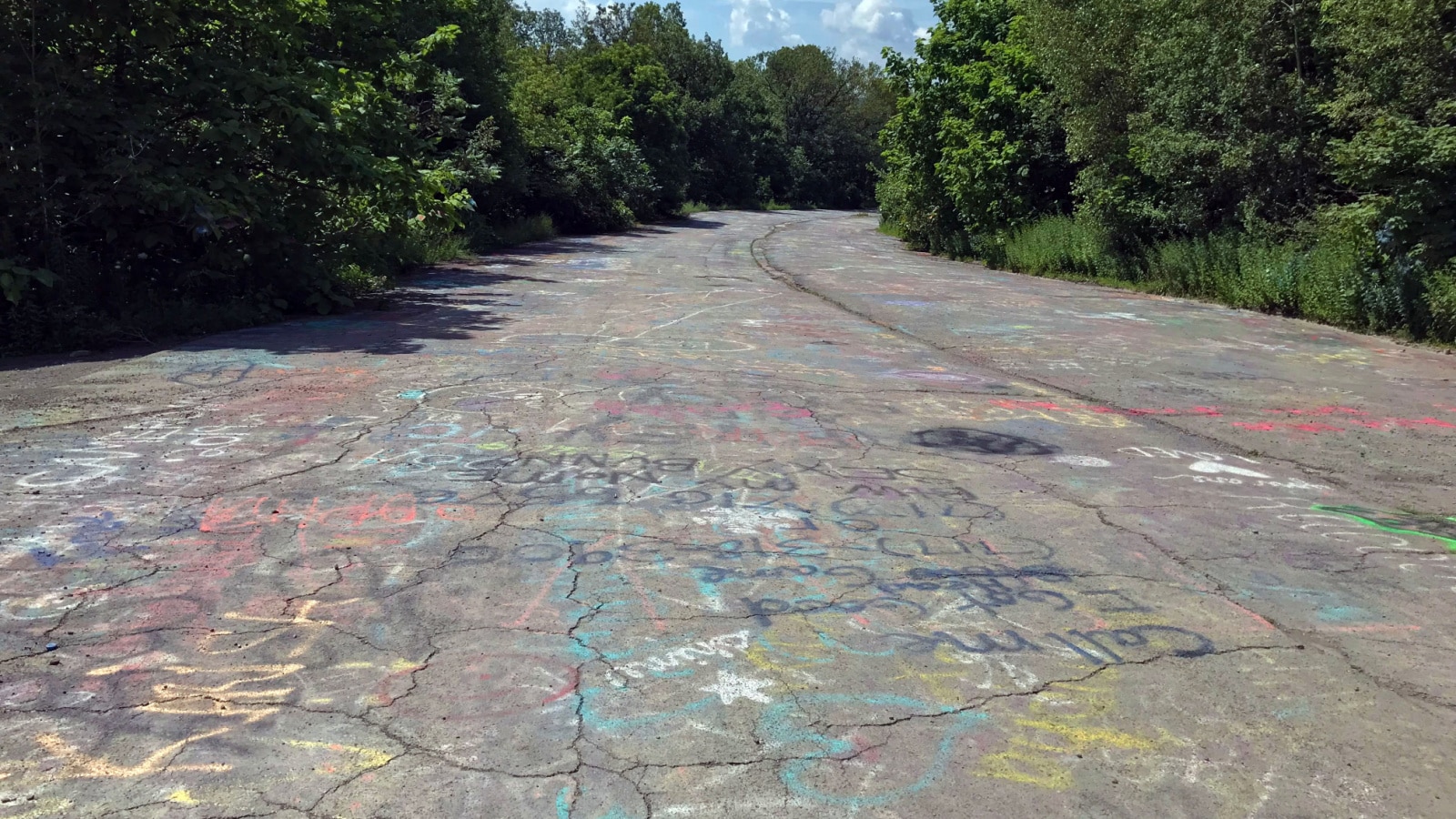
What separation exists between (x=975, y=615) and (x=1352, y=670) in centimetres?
145

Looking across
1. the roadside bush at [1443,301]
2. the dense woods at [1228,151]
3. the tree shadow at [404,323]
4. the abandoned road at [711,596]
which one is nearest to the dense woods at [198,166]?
the tree shadow at [404,323]

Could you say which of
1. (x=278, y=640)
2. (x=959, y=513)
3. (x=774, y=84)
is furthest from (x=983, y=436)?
(x=774, y=84)

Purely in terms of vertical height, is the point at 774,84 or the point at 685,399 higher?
the point at 774,84

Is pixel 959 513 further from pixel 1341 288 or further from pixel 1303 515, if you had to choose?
pixel 1341 288

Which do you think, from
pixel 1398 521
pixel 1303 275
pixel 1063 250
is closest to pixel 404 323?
pixel 1398 521

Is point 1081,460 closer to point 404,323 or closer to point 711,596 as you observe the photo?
point 711,596

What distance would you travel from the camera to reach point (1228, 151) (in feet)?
55.2

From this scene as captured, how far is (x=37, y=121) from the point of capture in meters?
10.9

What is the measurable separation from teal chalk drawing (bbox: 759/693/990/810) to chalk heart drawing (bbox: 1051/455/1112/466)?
3875 mm

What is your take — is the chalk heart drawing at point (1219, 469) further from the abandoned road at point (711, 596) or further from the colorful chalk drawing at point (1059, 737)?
the colorful chalk drawing at point (1059, 737)

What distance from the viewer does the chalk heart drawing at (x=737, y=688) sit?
12.3 ft

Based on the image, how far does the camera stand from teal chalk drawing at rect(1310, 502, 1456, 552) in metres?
5.87

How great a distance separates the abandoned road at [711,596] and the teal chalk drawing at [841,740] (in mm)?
14

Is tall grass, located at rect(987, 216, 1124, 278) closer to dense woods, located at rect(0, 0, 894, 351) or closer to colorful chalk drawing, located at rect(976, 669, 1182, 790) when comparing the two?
dense woods, located at rect(0, 0, 894, 351)
